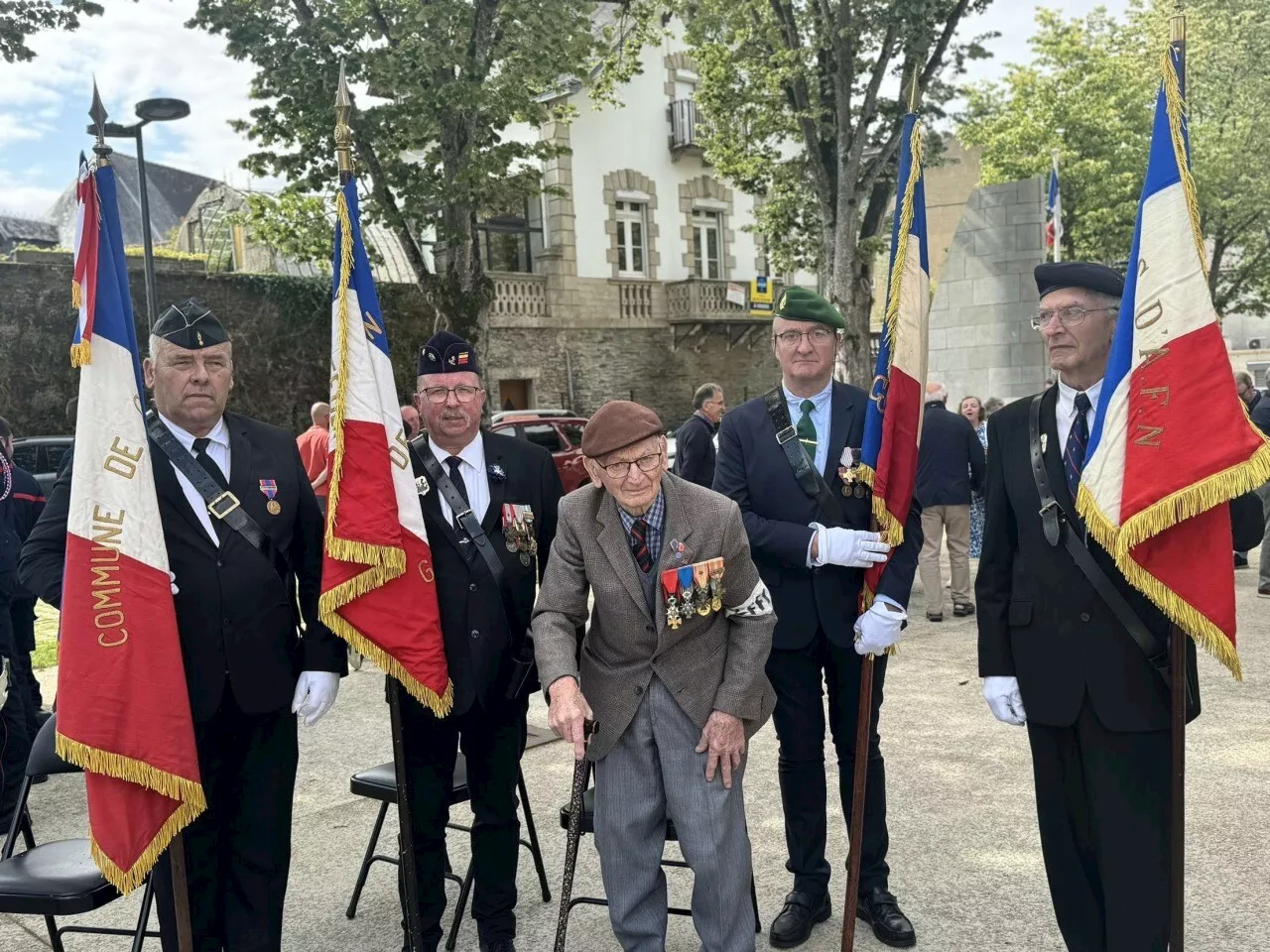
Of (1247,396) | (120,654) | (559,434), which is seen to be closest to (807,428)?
(120,654)

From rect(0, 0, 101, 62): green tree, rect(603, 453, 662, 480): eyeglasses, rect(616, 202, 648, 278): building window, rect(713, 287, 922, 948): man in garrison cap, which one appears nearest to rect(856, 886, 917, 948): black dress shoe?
rect(713, 287, 922, 948): man in garrison cap

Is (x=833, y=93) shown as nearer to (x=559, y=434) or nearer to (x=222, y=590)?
(x=559, y=434)

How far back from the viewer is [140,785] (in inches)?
120

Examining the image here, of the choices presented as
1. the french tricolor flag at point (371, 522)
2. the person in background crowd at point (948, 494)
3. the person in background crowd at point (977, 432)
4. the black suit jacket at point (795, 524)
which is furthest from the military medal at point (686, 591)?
the person in background crowd at point (977, 432)

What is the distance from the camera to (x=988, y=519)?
3264 millimetres

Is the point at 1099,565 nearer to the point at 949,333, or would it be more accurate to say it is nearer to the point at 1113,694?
the point at 1113,694

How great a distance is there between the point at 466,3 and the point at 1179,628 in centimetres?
1474

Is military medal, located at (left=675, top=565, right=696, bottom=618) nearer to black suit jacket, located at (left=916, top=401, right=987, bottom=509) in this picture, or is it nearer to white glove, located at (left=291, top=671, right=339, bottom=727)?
white glove, located at (left=291, top=671, right=339, bottom=727)

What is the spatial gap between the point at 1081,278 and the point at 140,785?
304 centimetres

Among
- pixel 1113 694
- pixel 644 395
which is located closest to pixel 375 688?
pixel 1113 694

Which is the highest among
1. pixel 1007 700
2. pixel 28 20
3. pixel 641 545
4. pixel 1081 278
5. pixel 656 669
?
pixel 28 20

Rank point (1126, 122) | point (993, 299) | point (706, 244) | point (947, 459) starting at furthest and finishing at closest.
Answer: point (706, 244), point (1126, 122), point (993, 299), point (947, 459)

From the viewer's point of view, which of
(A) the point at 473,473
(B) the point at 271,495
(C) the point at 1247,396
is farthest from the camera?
(C) the point at 1247,396

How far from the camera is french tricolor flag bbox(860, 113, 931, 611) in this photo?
360 cm
